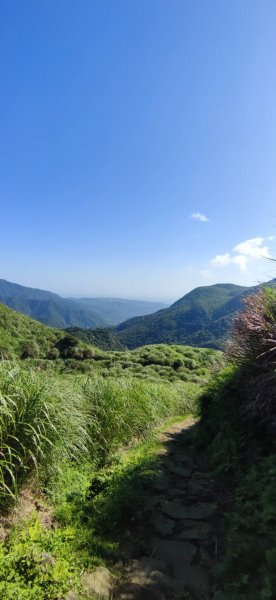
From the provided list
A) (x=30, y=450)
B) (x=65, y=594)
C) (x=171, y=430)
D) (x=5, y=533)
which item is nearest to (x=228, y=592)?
(x=65, y=594)

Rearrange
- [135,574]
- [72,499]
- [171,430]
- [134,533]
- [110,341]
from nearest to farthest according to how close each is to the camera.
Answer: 1. [135,574]
2. [134,533]
3. [72,499]
4. [171,430]
5. [110,341]

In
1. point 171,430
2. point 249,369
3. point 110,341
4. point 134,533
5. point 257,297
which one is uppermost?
point 257,297

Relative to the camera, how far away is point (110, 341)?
9381 cm

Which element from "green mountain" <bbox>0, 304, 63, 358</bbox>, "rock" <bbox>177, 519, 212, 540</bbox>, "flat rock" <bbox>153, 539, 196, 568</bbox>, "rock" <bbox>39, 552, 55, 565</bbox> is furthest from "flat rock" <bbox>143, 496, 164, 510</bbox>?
"green mountain" <bbox>0, 304, 63, 358</bbox>

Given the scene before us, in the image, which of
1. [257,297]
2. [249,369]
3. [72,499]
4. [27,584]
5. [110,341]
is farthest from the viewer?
[110,341]

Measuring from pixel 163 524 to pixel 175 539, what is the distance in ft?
1.03

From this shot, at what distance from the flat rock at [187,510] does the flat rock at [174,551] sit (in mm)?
572

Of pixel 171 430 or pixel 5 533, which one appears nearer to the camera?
pixel 5 533

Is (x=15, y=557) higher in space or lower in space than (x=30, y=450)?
lower

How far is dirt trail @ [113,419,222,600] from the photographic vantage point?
3080 mm

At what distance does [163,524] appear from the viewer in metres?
4.19

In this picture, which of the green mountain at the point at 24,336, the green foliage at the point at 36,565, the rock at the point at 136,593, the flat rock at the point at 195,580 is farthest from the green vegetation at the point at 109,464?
the green mountain at the point at 24,336

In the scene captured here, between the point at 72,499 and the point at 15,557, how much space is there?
5.54ft

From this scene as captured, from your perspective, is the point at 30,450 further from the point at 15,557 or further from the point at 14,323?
the point at 14,323
